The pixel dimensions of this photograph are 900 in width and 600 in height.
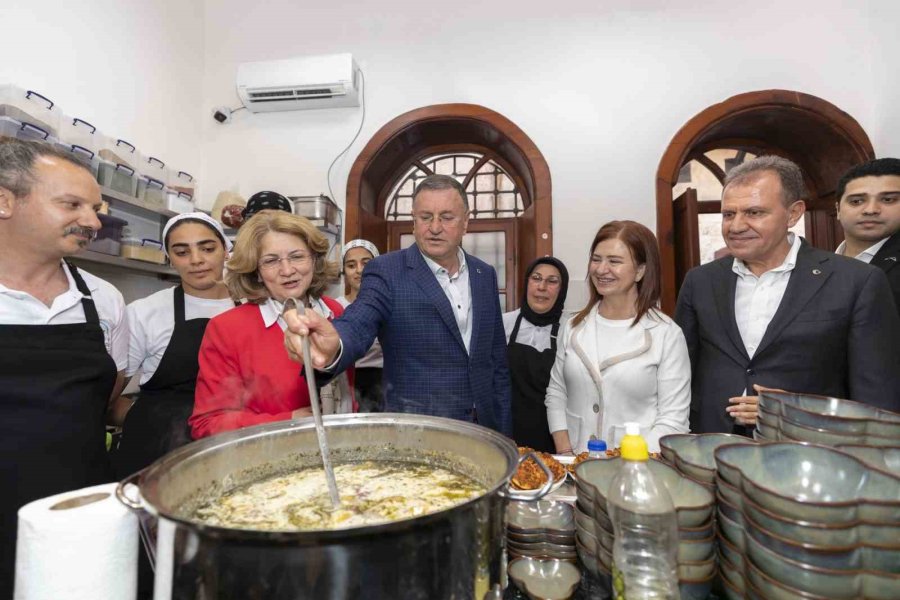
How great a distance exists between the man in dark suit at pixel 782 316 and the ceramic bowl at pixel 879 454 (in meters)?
0.66

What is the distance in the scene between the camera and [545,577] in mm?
806

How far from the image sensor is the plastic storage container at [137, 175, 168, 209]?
9.29ft

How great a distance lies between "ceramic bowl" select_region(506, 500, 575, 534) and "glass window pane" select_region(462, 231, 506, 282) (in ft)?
10.2

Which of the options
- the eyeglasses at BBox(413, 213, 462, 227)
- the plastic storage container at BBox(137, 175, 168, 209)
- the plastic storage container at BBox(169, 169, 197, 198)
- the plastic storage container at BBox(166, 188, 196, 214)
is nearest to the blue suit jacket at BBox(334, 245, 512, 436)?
the eyeglasses at BBox(413, 213, 462, 227)

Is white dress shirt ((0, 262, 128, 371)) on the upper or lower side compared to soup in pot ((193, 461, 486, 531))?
upper

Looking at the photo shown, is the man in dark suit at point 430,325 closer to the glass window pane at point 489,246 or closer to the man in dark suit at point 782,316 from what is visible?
the man in dark suit at point 782,316

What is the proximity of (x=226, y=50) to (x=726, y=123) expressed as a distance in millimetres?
4149

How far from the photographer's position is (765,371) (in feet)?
5.20

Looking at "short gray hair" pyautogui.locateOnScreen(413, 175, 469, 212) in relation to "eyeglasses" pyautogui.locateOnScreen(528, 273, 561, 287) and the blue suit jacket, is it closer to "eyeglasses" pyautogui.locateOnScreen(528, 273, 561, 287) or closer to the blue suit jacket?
the blue suit jacket

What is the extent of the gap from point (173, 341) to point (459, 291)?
1.21m

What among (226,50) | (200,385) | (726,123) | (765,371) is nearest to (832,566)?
(765,371)

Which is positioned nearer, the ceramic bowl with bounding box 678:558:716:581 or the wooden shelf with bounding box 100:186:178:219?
the ceramic bowl with bounding box 678:558:716:581

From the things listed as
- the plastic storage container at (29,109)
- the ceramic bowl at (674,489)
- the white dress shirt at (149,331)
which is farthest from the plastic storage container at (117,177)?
the ceramic bowl at (674,489)

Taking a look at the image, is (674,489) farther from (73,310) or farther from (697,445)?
(73,310)
